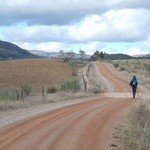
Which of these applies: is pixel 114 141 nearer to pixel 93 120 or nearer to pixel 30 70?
pixel 93 120

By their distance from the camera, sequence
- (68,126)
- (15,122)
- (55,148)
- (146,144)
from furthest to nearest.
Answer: (15,122) < (68,126) < (55,148) < (146,144)

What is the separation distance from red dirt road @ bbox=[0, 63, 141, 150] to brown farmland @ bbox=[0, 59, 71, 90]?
40.4 metres

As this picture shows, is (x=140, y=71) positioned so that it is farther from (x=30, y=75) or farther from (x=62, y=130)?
(x=62, y=130)

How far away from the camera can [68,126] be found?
21.5 metres

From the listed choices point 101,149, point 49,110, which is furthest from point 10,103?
point 101,149

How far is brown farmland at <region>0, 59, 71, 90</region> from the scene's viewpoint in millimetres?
74438

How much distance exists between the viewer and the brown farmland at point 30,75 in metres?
74.4

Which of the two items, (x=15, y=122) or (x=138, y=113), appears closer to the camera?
(x=15, y=122)

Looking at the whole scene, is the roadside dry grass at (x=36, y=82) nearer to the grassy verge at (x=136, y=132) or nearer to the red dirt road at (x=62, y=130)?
the red dirt road at (x=62, y=130)

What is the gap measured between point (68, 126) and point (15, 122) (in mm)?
2891

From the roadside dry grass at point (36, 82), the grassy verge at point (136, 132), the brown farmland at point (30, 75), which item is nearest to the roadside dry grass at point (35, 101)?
the roadside dry grass at point (36, 82)

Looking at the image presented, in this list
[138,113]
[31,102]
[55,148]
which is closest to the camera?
[55,148]

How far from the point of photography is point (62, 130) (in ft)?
65.8

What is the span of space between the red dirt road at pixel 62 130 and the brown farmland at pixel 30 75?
40.4 meters
